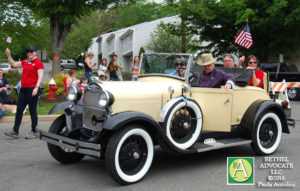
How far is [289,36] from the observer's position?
2050cm

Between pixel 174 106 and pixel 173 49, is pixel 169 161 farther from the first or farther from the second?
pixel 173 49

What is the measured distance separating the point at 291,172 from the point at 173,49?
33118 mm

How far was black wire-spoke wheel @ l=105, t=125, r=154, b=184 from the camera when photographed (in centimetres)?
418

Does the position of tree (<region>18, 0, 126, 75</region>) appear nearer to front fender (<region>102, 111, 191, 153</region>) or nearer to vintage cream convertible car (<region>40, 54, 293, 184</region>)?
vintage cream convertible car (<region>40, 54, 293, 184</region>)

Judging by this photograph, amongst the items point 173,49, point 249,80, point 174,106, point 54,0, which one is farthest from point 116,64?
point 173,49

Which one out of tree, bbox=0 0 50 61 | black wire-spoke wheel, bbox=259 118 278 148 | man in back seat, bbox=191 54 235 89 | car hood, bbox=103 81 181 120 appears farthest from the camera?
tree, bbox=0 0 50 61

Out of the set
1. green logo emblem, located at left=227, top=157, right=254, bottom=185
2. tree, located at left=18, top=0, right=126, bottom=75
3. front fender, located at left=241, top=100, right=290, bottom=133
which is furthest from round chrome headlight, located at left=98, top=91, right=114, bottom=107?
tree, located at left=18, top=0, right=126, bottom=75

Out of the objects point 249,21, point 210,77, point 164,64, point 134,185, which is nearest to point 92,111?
point 134,185

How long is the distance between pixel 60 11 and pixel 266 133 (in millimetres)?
12936

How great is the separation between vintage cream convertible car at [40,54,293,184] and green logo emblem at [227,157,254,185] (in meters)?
0.34

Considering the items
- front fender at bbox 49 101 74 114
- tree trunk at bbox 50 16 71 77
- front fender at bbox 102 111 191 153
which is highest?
tree trunk at bbox 50 16 71 77

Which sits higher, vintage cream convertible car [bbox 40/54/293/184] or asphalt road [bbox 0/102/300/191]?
vintage cream convertible car [bbox 40/54/293/184]

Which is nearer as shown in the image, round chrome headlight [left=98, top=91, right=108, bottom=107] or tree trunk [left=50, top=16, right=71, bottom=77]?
round chrome headlight [left=98, top=91, right=108, bottom=107]

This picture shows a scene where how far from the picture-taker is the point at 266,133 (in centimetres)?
603
